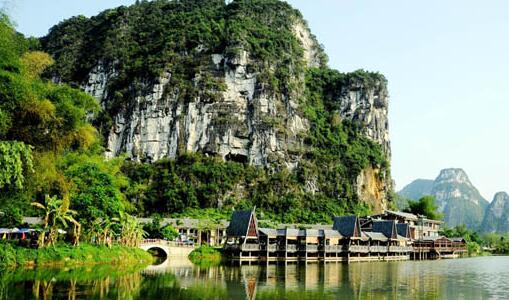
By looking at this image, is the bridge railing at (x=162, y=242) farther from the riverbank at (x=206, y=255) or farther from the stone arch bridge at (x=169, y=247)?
the riverbank at (x=206, y=255)

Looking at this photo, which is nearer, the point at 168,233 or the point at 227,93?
the point at 168,233

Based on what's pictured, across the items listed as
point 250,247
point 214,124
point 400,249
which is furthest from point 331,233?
point 214,124

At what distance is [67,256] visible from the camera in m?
40.1

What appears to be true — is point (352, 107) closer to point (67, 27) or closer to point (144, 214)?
point (144, 214)

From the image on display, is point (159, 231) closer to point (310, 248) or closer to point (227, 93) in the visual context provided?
point (310, 248)

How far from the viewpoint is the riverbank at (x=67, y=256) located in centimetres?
3609

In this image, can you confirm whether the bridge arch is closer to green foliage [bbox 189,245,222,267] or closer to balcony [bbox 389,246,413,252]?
green foliage [bbox 189,245,222,267]

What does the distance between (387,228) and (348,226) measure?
30.2 feet

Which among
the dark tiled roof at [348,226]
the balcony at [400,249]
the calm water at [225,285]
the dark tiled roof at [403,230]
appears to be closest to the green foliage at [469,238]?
the dark tiled roof at [403,230]

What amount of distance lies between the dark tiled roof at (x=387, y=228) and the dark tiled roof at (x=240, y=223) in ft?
72.1

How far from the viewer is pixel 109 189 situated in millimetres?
47812

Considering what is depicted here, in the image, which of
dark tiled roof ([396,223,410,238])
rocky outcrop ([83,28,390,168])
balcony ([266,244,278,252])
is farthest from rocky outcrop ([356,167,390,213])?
balcony ([266,244,278,252])

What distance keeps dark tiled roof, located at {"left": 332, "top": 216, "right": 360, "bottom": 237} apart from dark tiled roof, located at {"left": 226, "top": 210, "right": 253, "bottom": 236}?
13.0 m

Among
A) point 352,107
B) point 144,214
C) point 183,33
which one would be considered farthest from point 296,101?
point 144,214
